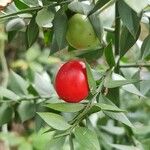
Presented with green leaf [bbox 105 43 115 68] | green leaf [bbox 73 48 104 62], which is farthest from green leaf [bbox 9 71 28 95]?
green leaf [bbox 105 43 115 68]

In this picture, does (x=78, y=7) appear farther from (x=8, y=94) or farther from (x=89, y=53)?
(x=8, y=94)

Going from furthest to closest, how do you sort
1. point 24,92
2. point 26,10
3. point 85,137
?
1. point 24,92
2. point 26,10
3. point 85,137

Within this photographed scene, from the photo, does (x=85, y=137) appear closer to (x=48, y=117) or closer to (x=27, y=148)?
(x=48, y=117)

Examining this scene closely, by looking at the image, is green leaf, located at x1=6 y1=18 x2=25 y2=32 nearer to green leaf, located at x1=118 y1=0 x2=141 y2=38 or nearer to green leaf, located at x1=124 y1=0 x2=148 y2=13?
green leaf, located at x1=118 y1=0 x2=141 y2=38

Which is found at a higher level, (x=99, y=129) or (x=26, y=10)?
(x=26, y=10)

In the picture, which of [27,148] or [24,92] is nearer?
[24,92]

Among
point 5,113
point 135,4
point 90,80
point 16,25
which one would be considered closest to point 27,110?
point 5,113

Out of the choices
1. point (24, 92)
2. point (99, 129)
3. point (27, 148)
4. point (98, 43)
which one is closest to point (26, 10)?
point (98, 43)

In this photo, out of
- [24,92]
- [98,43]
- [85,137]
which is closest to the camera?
[85,137]
